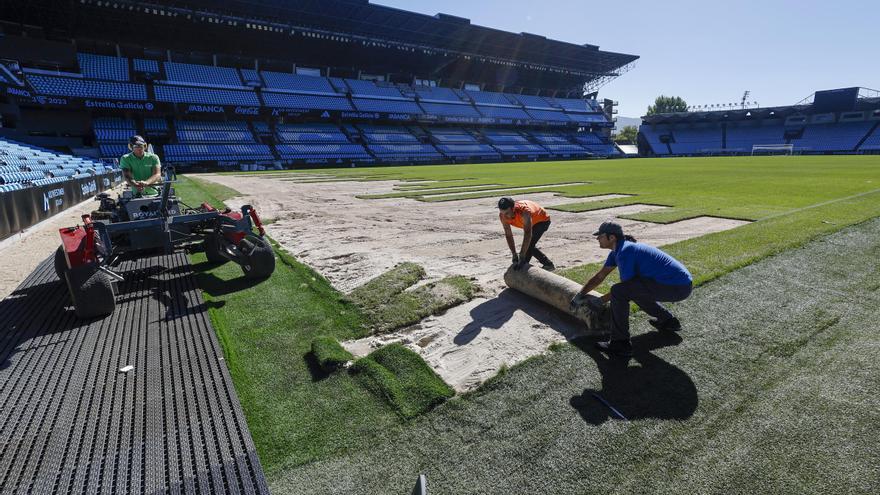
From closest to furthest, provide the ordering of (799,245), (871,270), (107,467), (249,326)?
(107,467) → (249,326) → (871,270) → (799,245)

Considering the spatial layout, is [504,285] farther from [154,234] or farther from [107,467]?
[154,234]

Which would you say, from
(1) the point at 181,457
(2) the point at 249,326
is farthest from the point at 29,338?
(1) the point at 181,457

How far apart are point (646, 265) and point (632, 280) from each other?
19 centimetres

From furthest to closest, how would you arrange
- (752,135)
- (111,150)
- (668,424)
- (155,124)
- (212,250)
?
1. (752,135)
2. (155,124)
3. (111,150)
4. (212,250)
5. (668,424)

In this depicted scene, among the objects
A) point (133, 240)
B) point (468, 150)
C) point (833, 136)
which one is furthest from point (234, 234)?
point (833, 136)

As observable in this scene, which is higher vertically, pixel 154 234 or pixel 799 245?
pixel 154 234

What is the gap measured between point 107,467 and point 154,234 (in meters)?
3.91

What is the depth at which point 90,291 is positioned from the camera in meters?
4.97

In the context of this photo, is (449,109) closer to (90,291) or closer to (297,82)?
(297,82)

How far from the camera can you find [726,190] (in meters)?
15.5

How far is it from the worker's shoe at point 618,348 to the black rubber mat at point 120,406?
10.2 ft

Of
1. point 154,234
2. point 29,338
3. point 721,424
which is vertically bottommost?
point 721,424

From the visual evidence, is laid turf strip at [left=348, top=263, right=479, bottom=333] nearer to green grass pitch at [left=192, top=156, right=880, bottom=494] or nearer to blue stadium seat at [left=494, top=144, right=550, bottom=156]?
green grass pitch at [left=192, top=156, right=880, bottom=494]

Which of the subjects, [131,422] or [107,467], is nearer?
[107,467]
